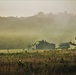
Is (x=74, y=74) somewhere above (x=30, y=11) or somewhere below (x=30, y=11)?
below

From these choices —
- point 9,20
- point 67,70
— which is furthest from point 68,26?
point 9,20

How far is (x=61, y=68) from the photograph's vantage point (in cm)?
337

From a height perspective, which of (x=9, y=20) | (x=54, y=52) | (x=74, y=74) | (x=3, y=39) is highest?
(x=9, y=20)

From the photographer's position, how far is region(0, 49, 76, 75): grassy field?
332 cm

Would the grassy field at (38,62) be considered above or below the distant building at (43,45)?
below

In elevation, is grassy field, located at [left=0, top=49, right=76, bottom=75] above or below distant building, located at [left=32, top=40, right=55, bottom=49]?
below

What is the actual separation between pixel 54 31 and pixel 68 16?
32 centimetres

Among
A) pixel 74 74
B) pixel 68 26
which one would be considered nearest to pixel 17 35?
pixel 68 26

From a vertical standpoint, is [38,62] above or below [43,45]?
below

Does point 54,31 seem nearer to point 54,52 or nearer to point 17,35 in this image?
point 54,52

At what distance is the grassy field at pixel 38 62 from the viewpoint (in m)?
3.32

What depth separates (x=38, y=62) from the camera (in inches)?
132

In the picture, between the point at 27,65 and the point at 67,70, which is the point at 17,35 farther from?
the point at 67,70

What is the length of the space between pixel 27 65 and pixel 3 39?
541 mm
